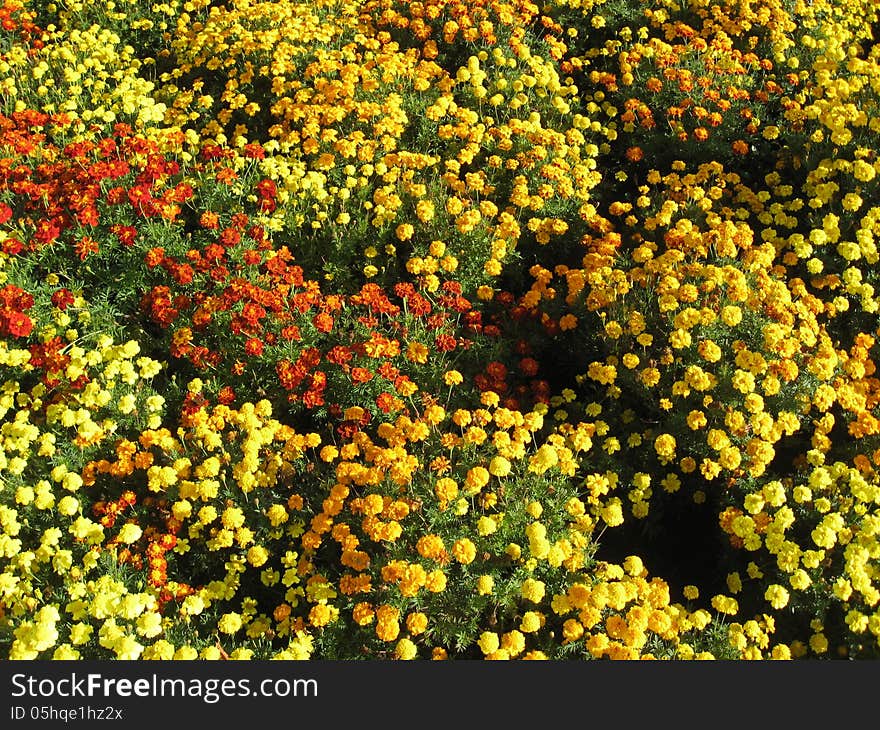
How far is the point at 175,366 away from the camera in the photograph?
5.66 metres

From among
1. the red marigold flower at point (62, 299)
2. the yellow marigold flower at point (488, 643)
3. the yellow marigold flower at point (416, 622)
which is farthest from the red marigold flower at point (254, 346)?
the yellow marigold flower at point (488, 643)

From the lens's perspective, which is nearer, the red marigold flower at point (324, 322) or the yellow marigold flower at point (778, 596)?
the yellow marigold flower at point (778, 596)

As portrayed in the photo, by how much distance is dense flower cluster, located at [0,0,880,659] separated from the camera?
4125 mm

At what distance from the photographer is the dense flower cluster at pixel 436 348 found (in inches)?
162

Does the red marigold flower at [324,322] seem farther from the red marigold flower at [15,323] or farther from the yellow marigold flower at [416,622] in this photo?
the yellow marigold flower at [416,622]

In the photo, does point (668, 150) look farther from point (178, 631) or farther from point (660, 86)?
point (178, 631)

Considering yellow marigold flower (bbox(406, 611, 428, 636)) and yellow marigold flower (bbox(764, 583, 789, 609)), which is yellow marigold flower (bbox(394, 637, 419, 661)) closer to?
yellow marigold flower (bbox(406, 611, 428, 636))

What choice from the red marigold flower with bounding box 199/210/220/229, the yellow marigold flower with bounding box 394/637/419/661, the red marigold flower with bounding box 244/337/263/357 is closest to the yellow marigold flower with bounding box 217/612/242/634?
the yellow marigold flower with bounding box 394/637/419/661

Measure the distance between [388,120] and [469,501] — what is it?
3835 mm

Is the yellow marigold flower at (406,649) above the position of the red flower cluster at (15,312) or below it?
below

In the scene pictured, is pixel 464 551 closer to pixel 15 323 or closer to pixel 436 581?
pixel 436 581

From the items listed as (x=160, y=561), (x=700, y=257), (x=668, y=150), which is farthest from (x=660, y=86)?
(x=160, y=561)

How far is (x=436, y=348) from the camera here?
17.9ft

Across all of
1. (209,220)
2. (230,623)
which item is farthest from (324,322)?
(230,623)
